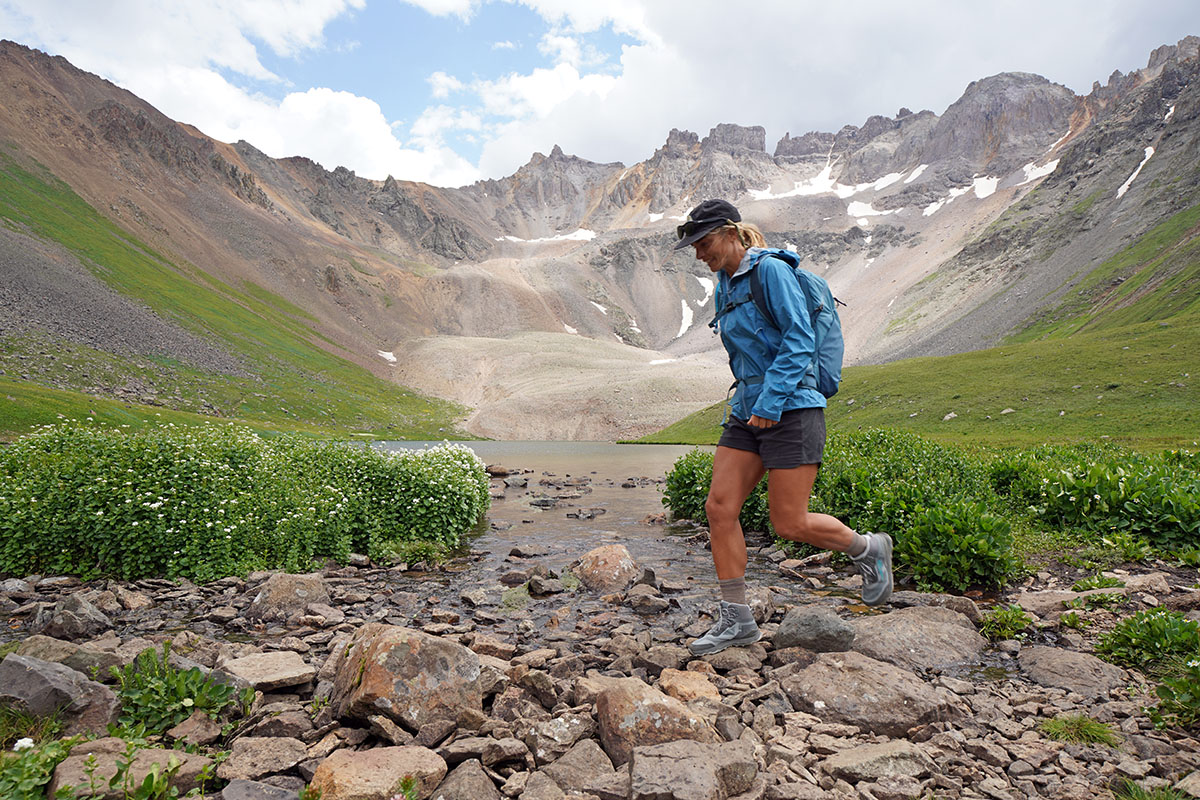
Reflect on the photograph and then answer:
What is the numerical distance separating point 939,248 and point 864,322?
5160 centimetres

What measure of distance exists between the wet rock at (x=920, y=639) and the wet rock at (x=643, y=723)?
275cm

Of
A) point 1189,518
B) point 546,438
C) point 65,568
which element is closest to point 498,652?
point 65,568

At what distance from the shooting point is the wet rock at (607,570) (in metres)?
10.3

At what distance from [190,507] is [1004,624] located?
40.8 feet

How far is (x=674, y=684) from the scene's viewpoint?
18.2 ft

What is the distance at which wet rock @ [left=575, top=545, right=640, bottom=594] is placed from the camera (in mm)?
10258

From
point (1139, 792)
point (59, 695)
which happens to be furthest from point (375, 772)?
point (1139, 792)

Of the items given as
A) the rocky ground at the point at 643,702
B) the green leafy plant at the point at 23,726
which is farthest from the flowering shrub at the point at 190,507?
the green leafy plant at the point at 23,726

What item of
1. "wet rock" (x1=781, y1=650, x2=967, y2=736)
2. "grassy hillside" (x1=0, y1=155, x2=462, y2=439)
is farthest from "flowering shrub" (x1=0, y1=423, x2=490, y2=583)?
"grassy hillside" (x1=0, y1=155, x2=462, y2=439)

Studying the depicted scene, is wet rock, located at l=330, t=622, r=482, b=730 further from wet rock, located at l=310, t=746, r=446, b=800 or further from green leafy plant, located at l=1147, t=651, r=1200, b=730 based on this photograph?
green leafy plant, located at l=1147, t=651, r=1200, b=730

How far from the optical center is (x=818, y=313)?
626cm

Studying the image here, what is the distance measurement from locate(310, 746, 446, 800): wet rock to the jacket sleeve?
406 centimetres

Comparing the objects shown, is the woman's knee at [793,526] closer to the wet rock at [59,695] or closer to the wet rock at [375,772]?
the wet rock at [375,772]

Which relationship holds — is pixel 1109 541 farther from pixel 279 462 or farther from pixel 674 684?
pixel 279 462
